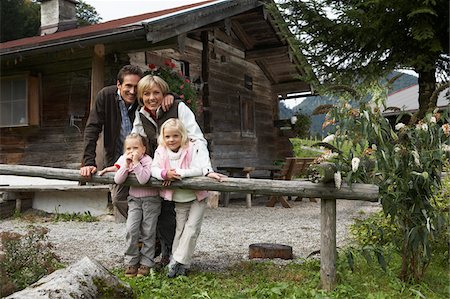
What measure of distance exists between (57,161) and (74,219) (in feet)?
5.94

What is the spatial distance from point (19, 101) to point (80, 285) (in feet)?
25.2

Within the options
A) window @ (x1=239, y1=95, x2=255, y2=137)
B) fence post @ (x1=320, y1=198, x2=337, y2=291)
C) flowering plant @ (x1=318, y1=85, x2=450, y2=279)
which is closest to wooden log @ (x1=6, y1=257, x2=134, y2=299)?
fence post @ (x1=320, y1=198, x2=337, y2=291)

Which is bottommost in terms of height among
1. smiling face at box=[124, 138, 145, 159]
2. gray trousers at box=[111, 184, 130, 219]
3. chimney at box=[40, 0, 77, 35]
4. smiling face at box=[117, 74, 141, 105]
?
gray trousers at box=[111, 184, 130, 219]

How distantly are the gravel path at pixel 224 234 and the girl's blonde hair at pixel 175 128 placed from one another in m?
1.40

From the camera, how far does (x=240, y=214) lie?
9.04 m

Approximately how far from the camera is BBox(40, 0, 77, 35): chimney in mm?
13199

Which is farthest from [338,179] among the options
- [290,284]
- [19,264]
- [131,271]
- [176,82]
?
[176,82]

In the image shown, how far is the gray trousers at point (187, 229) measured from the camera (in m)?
4.25

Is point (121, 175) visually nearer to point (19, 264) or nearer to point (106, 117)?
point (106, 117)

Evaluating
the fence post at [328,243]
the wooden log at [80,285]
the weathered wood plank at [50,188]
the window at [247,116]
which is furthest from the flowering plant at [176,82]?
the wooden log at [80,285]

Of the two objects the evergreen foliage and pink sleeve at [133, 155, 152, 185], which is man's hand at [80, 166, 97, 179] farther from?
the evergreen foliage

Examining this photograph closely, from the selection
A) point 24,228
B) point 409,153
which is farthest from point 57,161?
point 409,153

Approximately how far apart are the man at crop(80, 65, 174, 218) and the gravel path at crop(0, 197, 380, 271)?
1.13 m

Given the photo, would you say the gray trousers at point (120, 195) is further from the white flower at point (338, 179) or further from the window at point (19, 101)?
the window at point (19, 101)
